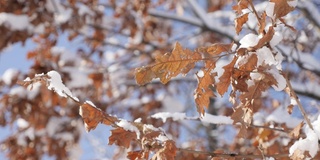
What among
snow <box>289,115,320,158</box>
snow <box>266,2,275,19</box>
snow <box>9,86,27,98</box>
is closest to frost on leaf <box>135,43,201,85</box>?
snow <box>266,2,275,19</box>

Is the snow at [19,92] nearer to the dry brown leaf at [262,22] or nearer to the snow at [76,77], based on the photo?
the snow at [76,77]

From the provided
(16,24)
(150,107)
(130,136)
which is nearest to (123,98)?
(150,107)

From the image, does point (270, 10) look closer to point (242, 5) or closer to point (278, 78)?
point (242, 5)

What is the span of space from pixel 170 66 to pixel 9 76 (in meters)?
4.27

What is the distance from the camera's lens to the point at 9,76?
211 inches

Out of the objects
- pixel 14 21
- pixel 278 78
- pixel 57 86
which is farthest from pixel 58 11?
pixel 278 78

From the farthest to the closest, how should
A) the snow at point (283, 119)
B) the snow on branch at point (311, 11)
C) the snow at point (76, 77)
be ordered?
1. the snow at point (76, 77)
2. the snow on branch at point (311, 11)
3. the snow at point (283, 119)

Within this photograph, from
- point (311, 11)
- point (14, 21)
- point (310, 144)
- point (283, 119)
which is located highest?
point (14, 21)

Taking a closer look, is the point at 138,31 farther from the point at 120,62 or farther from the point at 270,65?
the point at 270,65

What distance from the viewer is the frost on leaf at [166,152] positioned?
151 centimetres

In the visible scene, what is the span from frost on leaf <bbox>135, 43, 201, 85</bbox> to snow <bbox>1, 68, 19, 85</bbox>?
13.6 feet

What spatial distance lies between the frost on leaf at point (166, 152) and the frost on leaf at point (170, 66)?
23cm

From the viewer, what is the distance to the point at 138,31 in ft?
21.0

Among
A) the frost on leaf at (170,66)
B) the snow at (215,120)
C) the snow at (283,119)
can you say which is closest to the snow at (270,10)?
the frost on leaf at (170,66)
